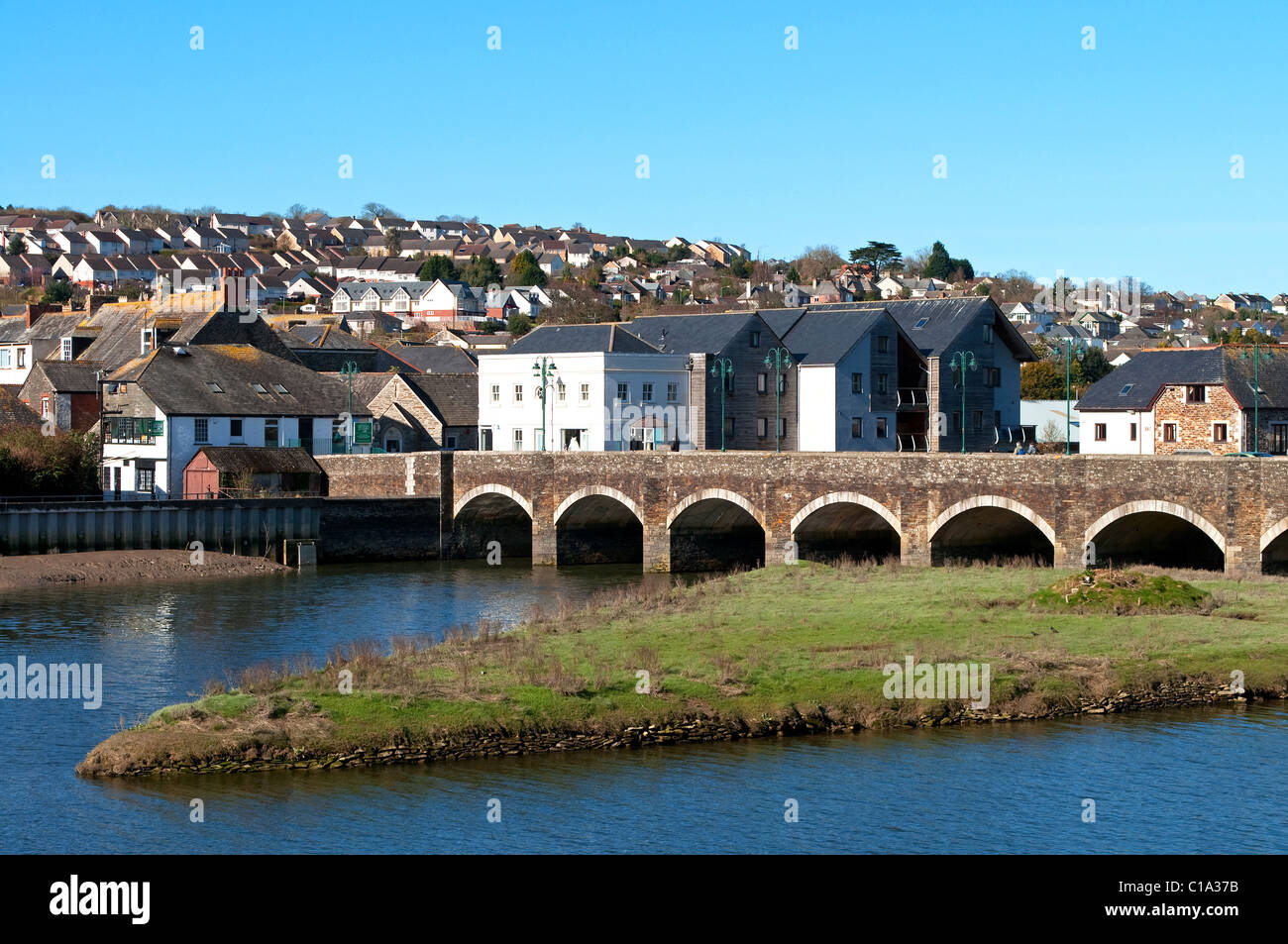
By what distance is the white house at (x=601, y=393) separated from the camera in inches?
3219

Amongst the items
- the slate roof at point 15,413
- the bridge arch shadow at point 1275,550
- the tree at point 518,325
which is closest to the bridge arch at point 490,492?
the slate roof at point 15,413

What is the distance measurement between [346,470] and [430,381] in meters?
16.6

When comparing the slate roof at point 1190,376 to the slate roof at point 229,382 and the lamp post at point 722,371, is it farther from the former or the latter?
the slate roof at point 229,382

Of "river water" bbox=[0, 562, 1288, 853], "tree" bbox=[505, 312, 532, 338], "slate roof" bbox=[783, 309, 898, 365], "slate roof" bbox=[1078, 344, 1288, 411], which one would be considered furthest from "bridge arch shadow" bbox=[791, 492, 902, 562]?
"tree" bbox=[505, 312, 532, 338]

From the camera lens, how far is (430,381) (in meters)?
94.5

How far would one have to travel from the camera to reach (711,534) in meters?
67.8

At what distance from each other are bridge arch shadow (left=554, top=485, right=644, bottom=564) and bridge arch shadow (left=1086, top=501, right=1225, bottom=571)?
2239 centimetres

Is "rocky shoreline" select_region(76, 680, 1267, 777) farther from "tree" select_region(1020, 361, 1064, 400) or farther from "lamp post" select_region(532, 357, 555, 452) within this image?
"tree" select_region(1020, 361, 1064, 400)

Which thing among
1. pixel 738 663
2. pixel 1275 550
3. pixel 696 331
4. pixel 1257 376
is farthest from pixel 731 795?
pixel 696 331

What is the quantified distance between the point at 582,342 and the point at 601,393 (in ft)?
12.1

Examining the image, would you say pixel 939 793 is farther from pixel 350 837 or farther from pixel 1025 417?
pixel 1025 417

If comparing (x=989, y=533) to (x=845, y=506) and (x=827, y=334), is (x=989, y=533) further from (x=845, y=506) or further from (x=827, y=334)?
(x=827, y=334)

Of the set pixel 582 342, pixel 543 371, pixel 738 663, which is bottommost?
pixel 738 663
